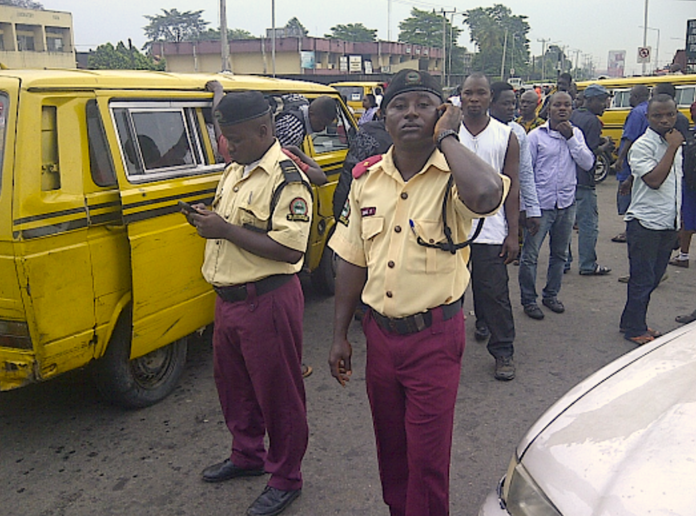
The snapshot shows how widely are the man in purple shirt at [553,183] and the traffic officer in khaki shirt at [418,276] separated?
11.1 feet

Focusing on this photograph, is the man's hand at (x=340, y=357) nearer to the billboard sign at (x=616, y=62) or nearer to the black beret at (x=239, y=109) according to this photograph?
the black beret at (x=239, y=109)

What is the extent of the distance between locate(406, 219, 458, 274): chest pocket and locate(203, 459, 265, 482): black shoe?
5.22ft

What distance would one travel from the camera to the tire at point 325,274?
5.75 meters

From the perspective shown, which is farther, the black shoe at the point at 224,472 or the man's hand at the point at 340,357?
the black shoe at the point at 224,472

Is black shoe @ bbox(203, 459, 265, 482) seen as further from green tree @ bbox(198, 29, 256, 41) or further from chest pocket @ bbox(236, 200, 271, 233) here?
green tree @ bbox(198, 29, 256, 41)

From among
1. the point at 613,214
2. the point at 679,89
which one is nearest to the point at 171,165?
the point at 613,214

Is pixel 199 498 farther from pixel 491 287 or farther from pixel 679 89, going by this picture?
pixel 679 89

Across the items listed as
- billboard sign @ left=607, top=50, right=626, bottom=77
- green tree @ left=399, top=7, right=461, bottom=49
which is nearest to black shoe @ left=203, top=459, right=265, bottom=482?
green tree @ left=399, top=7, right=461, bottom=49

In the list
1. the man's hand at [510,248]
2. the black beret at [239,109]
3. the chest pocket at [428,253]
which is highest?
the black beret at [239,109]

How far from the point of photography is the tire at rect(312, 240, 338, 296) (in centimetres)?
575

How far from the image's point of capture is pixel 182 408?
154 inches

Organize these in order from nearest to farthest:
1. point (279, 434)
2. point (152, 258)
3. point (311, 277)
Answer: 1. point (279, 434)
2. point (152, 258)
3. point (311, 277)

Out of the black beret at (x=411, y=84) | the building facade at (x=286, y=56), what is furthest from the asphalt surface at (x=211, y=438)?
the building facade at (x=286, y=56)

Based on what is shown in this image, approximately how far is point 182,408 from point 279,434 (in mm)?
1241
